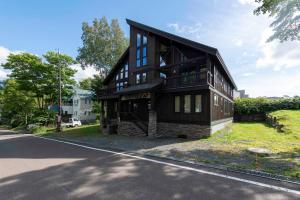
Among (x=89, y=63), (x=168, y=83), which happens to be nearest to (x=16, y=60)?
(x=89, y=63)

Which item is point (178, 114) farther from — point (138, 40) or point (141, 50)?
point (138, 40)

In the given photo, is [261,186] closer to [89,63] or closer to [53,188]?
[53,188]

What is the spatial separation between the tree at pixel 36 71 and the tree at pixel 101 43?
440cm

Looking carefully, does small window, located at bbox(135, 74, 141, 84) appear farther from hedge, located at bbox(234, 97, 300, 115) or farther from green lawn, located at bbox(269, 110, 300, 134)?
hedge, located at bbox(234, 97, 300, 115)

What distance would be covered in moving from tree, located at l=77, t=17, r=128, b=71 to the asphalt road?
30.4 meters

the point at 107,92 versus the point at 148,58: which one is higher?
the point at 148,58

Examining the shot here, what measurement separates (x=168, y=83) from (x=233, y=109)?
19096 millimetres

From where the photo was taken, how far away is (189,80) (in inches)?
621

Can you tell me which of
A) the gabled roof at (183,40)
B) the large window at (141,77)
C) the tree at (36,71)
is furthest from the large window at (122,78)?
the tree at (36,71)

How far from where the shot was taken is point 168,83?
56.1 ft

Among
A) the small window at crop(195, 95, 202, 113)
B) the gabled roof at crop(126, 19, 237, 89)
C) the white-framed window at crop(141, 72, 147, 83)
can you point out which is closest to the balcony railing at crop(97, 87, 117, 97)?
the white-framed window at crop(141, 72, 147, 83)

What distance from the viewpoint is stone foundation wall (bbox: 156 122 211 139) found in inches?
572

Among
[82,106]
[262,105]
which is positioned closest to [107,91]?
[262,105]

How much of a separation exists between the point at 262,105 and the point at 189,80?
21090mm
